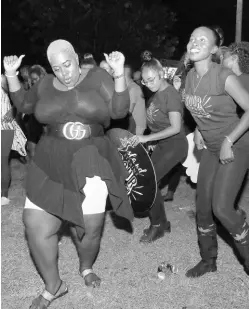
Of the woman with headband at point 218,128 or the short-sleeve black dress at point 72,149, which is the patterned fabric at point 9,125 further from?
the woman with headband at point 218,128

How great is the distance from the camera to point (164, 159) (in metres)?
4.89

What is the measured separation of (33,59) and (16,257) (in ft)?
39.8

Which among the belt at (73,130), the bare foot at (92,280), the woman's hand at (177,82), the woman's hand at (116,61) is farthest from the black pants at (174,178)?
the woman's hand at (116,61)

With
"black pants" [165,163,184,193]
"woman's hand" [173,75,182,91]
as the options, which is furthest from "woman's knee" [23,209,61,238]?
"black pants" [165,163,184,193]

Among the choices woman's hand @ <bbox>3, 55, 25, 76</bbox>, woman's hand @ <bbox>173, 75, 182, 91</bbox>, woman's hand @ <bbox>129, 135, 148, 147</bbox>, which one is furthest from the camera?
woman's hand @ <bbox>173, 75, 182, 91</bbox>

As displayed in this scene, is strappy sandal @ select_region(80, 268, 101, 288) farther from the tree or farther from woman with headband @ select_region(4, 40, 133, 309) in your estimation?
the tree

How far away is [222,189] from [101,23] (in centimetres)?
865

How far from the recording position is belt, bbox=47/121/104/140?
140 inches

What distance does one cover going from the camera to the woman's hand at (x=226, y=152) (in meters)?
3.61

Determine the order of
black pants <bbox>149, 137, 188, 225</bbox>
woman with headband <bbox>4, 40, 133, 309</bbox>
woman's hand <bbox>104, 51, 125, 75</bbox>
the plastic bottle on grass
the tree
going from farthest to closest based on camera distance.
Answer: the tree
black pants <bbox>149, 137, 188, 225</bbox>
the plastic bottle on grass
woman with headband <bbox>4, 40, 133, 309</bbox>
woman's hand <bbox>104, 51, 125, 75</bbox>

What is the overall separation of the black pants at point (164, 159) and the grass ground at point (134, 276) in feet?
0.90

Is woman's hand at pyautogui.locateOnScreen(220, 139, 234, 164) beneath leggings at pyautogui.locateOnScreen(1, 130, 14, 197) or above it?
above

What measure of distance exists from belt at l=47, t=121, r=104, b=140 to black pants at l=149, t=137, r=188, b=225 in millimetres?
1384

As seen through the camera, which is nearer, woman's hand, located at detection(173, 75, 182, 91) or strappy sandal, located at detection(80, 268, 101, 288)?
strappy sandal, located at detection(80, 268, 101, 288)
